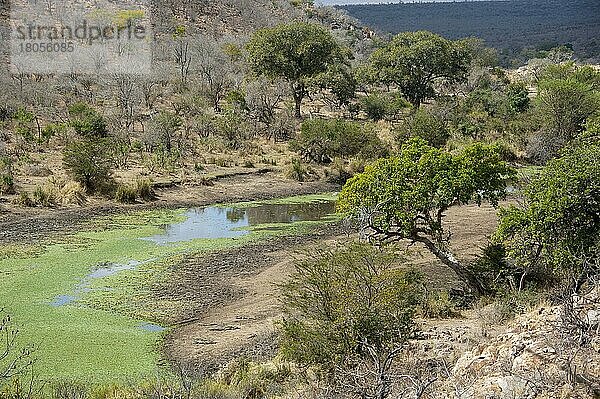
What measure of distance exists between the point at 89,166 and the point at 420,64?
2449cm

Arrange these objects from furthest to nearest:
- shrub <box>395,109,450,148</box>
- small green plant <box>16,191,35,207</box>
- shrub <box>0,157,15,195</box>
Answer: shrub <box>395,109,450,148</box>
shrub <box>0,157,15,195</box>
small green plant <box>16,191,35,207</box>

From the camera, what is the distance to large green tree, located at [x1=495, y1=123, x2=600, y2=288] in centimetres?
1038

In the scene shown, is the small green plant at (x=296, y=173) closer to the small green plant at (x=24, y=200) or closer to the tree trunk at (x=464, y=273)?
the small green plant at (x=24, y=200)

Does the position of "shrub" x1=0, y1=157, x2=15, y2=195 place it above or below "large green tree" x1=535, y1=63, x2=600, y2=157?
below

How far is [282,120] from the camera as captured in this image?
33.8m

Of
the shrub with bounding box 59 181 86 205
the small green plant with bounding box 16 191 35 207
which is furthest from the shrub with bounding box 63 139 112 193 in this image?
the small green plant with bounding box 16 191 35 207

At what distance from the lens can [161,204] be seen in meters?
22.5

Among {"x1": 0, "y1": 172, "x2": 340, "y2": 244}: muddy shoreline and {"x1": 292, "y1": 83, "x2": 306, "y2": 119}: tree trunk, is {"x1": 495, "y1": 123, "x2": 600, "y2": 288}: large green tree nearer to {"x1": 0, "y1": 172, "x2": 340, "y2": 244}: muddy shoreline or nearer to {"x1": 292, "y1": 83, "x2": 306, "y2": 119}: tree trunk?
{"x1": 0, "y1": 172, "x2": 340, "y2": 244}: muddy shoreline

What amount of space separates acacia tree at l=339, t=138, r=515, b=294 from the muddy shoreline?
927cm

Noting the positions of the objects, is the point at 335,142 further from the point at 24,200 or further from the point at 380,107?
the point at 24,200

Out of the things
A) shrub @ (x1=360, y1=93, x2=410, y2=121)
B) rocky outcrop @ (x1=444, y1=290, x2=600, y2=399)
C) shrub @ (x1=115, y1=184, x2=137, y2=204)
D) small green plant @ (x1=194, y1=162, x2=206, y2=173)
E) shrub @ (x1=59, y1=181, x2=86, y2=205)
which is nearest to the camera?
rocky outcrop @ (x1=444, y1=290, x2=600, y2=399)

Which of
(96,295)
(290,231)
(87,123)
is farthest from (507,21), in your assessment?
(96,295)

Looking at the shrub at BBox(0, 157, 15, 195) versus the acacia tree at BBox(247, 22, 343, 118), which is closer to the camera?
the shrub at BBox(0, 157, 15, 195)

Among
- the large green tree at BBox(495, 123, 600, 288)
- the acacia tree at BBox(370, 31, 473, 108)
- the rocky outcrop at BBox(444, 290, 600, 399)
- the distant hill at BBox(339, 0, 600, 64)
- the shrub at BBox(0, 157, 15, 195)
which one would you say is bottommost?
the shrub at BBox(0, 157, 15, 195)
